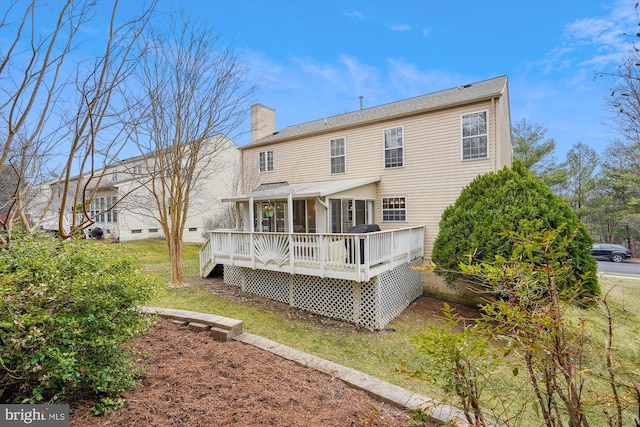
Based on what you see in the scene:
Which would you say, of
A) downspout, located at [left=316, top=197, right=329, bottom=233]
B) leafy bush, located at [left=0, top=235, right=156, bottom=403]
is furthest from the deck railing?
leafy bush, located at [left=0, top=235, right=156, bottom=403]

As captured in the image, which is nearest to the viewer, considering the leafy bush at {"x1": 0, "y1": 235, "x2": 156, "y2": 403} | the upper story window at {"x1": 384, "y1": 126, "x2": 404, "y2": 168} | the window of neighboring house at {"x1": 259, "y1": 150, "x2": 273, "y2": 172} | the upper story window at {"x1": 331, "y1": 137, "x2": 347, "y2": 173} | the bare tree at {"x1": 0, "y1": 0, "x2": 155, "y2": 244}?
the leafy bush at {"x1": 0, "y1": 235, "x2": 156, "y2": 403}

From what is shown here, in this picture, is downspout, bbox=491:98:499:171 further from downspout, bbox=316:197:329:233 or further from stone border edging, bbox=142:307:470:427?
stone border edging, bbox=142:307:470:427

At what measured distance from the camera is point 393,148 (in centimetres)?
1103

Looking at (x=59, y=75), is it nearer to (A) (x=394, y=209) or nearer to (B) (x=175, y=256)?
(B) (x=175, y=256)

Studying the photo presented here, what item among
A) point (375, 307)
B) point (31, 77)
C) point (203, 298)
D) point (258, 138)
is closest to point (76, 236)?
point (31, 77)

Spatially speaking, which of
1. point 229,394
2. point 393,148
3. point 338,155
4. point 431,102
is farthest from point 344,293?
point 431,102

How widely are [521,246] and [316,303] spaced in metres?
7.02

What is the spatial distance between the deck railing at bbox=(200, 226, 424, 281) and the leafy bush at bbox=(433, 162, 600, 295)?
1.35m

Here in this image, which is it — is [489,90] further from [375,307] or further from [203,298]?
[203,298]

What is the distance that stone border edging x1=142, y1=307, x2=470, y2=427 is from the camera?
9.76 feet

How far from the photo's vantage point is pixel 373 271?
7.12 m

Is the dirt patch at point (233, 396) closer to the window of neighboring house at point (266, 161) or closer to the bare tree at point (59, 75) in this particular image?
the bare tree at point (59, 75)

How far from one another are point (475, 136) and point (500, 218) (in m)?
3.10

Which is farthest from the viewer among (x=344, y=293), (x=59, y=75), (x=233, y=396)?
(x=344, y=293)
